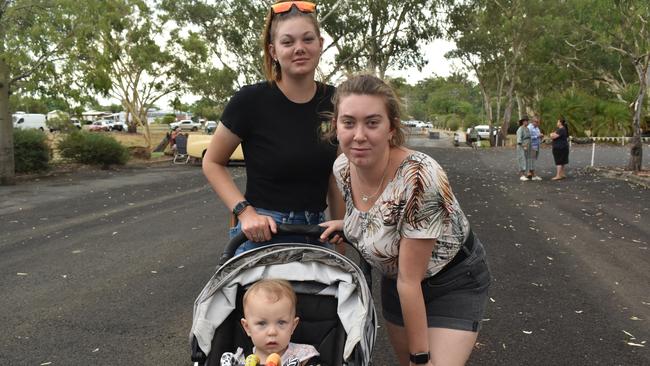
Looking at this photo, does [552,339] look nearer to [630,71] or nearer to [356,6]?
[356,6]

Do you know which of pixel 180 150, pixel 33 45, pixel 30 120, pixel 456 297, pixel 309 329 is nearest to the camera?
pixel 456 297

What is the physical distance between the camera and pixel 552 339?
4.62 meters

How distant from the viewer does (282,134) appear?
2.59 meters

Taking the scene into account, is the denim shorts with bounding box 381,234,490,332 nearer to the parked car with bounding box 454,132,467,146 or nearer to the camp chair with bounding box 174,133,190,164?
the camp chair with bounding box 174,133,190,164

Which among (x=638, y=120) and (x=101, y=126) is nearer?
(x=638, y=120)

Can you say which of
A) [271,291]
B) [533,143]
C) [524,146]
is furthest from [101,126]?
[271,291]

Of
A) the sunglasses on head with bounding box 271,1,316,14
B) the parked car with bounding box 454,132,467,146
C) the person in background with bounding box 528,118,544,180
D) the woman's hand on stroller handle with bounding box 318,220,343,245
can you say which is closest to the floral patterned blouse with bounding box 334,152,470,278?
the woman's hand on stroller handle with bounding box 318,220,343,245

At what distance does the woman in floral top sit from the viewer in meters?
2.07

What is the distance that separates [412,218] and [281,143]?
80 cm

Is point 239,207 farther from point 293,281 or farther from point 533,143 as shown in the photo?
point 533,143

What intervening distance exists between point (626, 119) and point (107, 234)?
136 feet

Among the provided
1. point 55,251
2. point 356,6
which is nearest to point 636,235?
point 55,251

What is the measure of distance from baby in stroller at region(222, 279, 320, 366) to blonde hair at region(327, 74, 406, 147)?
2.53 feet

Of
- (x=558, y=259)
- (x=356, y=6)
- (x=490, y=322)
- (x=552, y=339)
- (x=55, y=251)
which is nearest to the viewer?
(x=552, y=339)
